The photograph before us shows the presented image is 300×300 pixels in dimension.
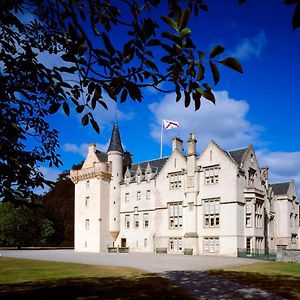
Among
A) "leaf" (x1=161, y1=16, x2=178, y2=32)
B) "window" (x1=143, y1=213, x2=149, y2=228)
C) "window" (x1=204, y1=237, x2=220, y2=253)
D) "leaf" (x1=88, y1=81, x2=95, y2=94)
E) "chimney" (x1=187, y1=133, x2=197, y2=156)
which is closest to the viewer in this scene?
"leaf" (x1=161, y1=16, x2=178, y2=32)

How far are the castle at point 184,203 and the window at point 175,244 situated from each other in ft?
0.27

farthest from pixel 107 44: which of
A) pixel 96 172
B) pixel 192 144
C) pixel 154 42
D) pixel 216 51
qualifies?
pixel 96 172

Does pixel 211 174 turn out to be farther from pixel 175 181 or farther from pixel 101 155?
pixel 101 155

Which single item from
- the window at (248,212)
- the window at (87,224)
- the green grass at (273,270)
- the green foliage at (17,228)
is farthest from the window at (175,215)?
the green foliage at (17,228)

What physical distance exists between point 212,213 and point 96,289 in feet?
102

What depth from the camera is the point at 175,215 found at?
4862 cm

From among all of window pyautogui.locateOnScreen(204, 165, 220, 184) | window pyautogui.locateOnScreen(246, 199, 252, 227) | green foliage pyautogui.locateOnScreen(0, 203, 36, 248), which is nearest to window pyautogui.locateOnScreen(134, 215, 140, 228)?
window pyautogui.locateOnScreen(204, 165, 220, 184)

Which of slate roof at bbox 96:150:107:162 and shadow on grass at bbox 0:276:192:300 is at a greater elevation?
slate roof at bbox 96:150:107:162

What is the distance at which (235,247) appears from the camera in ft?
138

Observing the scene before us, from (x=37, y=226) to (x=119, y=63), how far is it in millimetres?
70007

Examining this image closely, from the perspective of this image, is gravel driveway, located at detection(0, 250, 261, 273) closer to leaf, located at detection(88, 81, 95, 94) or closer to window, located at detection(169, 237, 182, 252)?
window, located at detection(169, 237, 182, 252)

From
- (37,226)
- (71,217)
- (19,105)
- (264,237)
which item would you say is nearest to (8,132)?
(19,105)

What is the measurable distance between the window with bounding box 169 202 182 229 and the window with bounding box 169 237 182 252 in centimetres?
154

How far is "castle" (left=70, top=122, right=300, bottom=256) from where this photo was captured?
143ft
